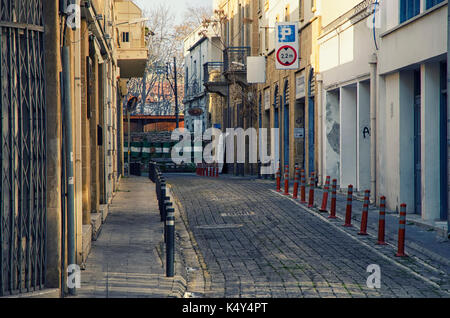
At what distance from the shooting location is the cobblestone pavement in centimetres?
870

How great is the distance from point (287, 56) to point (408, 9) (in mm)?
11193

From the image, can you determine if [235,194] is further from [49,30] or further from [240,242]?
[49,30]

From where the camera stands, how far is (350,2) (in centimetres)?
2306

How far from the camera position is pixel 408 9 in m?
16.7

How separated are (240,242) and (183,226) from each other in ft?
8.95

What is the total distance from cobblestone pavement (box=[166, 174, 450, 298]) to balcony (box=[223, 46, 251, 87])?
70.3 feet

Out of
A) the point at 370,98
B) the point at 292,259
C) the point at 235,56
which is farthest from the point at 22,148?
the point at 235,56

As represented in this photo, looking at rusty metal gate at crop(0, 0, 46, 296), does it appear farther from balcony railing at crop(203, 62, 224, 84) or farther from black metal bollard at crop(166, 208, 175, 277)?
balcony railing at crop(203, 62, 224, 84)

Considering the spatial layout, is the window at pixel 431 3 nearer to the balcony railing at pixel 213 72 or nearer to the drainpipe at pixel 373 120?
the drainpipe at pixel 373 120

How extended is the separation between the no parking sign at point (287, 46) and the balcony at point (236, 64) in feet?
34.0

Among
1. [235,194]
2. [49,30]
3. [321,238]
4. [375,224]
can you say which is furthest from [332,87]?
[49,30]
